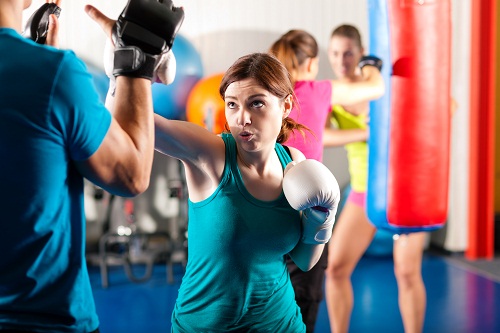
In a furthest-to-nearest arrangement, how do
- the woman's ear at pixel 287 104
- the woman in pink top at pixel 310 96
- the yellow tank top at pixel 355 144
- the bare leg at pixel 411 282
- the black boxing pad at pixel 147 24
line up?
the yellow tank top at pixel 355 144
the bare leg at pixel 411 282
the woman in pink top at pixel 310 96
the woman's ear at pixel 287 104
the black boxing pad at pixel 147 24

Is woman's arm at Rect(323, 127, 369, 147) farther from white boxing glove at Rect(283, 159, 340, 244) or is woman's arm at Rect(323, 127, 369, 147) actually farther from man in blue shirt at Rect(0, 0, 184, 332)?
man in blue shirt at Rect(0, 0, 184, 332)

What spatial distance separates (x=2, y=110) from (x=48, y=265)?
1.02ft

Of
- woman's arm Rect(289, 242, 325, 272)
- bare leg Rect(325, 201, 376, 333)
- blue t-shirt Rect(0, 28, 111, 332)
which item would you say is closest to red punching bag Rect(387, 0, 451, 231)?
bare leg Rect(325, 201, 376, 333)

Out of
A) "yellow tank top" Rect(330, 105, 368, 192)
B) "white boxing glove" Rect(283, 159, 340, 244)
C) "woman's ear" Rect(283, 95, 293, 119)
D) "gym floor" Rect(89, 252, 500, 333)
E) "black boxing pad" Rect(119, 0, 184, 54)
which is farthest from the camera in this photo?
"gym floor" Rect(89, 252, 500, 333)

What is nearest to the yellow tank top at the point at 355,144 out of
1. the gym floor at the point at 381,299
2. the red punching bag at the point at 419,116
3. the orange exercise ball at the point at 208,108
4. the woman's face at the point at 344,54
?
the woman's face at the point at 344,54

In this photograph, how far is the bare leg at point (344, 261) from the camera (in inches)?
132

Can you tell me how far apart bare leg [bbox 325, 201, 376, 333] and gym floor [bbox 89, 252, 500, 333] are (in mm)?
555

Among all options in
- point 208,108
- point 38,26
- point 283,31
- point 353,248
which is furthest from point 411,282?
point 283,31

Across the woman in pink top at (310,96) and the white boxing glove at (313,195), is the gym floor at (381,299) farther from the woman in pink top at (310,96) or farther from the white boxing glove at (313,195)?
the white boxing glove at (313,195)

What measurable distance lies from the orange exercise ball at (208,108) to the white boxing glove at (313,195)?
3.14m

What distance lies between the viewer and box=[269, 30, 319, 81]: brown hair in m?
2.76

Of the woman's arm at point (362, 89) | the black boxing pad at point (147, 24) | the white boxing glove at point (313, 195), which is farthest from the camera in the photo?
the woman's arm at point (362, 89)

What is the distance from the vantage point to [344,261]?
339 cm

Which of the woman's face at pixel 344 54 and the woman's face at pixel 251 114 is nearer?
the woman's face at pixel 251 114
